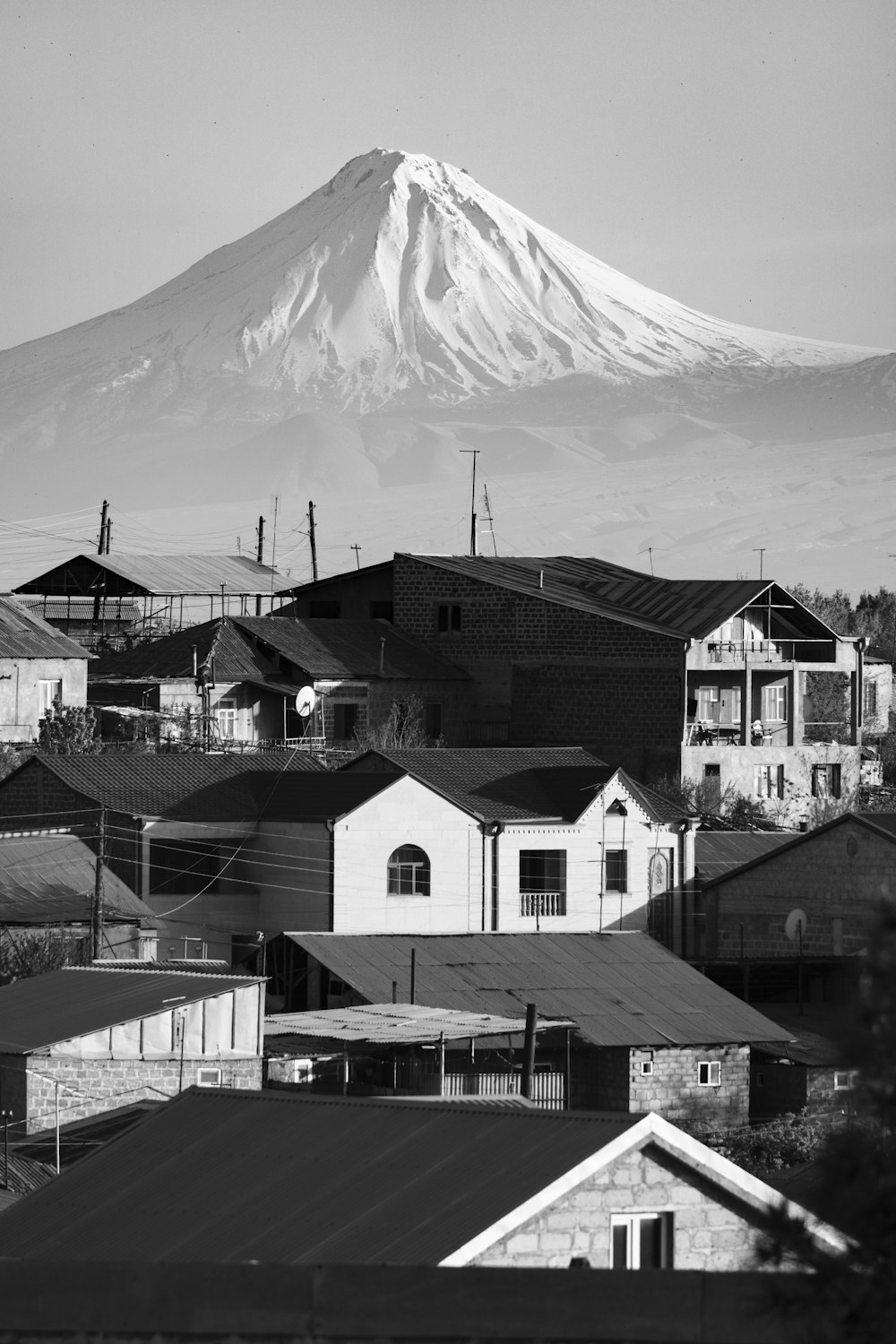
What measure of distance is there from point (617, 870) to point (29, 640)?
23.4 metres

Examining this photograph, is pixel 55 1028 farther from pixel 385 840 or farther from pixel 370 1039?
pixel 385 840

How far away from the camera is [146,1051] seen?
89.1ft

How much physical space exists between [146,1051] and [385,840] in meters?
16.1

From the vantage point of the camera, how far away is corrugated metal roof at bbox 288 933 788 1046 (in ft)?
119

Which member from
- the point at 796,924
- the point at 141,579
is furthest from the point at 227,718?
the point at 796,924

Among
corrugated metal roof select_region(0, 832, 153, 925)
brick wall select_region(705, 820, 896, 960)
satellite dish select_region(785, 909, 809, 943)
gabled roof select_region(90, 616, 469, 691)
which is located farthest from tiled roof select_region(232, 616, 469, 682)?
corrugated metal roof select_region(0, 832, 153, 925)

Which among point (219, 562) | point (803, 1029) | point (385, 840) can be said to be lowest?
point (803, 1029)

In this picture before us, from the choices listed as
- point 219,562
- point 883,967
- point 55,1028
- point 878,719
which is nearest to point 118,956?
point 55,1028

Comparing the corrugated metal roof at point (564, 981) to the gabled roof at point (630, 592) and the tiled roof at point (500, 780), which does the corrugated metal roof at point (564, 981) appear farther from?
the gabled roof at point (630, 592)

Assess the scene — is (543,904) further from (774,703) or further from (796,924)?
(774,703)

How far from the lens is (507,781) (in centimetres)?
4650

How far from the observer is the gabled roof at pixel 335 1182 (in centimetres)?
1538

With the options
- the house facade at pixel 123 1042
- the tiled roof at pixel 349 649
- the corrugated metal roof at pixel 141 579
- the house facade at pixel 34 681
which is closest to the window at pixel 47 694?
the house facade at pixel 34 681

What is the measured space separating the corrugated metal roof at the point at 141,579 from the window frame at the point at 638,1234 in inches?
2546
